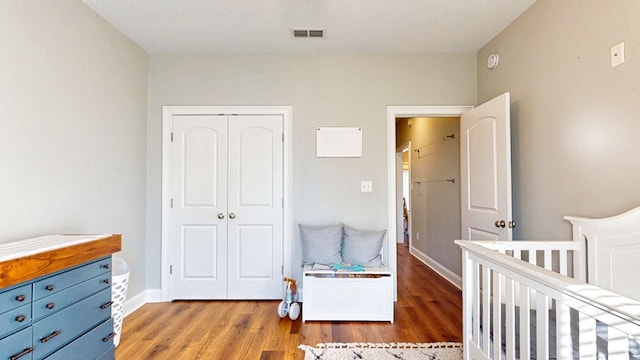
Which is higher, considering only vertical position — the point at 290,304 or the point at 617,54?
the point at 617,54

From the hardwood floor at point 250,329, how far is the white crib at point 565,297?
0.80 m

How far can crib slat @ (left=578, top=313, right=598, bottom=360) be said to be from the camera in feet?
2.99

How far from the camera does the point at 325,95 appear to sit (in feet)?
10.1

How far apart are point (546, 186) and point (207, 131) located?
298cm

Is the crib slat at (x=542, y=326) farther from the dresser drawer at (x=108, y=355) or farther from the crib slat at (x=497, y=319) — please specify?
the dresser drawer at (x=108, y=355)

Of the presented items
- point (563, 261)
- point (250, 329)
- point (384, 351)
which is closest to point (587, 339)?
point (563, 261)

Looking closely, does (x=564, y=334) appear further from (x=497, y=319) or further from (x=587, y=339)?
(x=497, y=319)

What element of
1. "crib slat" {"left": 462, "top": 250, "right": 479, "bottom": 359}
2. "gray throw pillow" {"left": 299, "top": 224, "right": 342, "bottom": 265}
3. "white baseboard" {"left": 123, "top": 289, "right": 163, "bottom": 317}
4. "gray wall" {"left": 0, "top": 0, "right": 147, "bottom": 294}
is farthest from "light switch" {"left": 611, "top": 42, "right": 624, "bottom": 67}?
"white baseboard" {"left": 123, "top": 289, "right": 163, "bottom": 317}

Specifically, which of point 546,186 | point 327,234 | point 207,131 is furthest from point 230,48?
point 546,186

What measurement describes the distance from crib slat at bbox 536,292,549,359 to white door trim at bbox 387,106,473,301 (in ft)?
6.30

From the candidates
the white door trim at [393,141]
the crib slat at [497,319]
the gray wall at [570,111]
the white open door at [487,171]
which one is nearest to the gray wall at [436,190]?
the white door trim at [393,141]

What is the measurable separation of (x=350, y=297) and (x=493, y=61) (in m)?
2.48

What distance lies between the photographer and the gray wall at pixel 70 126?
1.72m

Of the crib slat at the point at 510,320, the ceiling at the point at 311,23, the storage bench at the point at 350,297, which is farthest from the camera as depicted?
the storage bench at the point at 350,297
